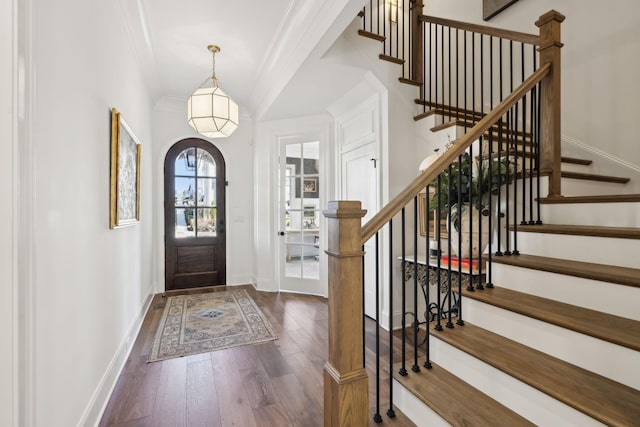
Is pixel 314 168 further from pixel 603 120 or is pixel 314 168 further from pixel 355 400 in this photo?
pixel 355 400

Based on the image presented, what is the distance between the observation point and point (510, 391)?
1.25 m

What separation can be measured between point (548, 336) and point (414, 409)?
2.21ft

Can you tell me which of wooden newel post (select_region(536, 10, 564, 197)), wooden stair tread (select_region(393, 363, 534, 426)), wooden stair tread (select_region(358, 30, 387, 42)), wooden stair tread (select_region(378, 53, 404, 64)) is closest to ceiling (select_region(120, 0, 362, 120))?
wooden stair tread (select_region(358, 30, 387, 42))

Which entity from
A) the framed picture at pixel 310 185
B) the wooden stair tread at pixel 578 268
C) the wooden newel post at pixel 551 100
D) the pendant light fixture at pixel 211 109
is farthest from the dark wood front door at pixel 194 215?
the wooden newel post at pixel 551 100

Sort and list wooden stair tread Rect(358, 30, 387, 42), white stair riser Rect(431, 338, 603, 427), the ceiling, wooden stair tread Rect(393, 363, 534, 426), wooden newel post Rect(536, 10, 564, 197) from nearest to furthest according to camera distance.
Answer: white stair riser Rect(431, 338, 603, 427)
wooden stair tread Rect(393, 363, 534, 426)
wooden newel post Rect(536, 10, 564, 197)
the ceiling
wooden stair tread Rect(358, 30, 387, 42)

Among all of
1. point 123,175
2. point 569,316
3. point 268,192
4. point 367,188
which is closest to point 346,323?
point 569,316

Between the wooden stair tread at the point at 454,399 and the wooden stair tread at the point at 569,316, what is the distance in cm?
41

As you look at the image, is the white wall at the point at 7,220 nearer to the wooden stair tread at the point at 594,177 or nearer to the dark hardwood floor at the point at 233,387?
the dark hardwood floor at the point at 233,387

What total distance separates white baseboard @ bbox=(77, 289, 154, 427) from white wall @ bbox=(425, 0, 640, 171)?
4.16 metres

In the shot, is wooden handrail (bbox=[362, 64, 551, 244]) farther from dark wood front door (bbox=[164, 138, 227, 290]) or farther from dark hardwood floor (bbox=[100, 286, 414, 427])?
dark wood front door (bbox=[164, 138, 227, 290])

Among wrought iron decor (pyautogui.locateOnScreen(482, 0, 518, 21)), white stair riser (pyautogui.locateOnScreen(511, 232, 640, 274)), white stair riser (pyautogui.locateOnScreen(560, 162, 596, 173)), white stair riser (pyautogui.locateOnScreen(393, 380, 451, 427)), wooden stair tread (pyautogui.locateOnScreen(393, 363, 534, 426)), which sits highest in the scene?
wrought iron decor (pyautogui.locateOnScreen(482, 0, 518, 21))

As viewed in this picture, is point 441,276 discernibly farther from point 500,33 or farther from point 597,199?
point 500,33

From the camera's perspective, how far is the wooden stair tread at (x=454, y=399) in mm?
1211

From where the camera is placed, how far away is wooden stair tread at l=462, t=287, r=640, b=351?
1149 mm
